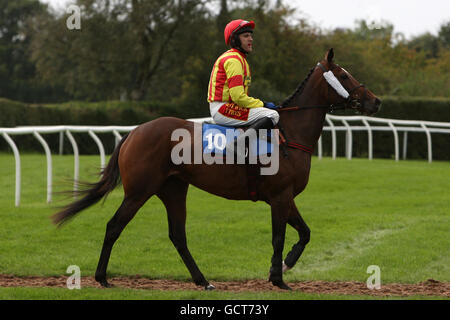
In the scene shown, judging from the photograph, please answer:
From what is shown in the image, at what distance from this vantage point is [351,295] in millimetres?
5070

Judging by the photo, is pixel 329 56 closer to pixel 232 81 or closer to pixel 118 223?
pixel 232 81

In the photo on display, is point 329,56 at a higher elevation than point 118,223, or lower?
higher

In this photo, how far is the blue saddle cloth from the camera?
5375mm

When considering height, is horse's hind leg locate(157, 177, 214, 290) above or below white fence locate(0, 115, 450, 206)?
below

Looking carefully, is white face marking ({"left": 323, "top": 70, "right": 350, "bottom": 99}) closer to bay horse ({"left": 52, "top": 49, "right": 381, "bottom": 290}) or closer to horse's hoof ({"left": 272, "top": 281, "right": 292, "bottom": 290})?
bay horse ({"left": 52, "top": 49, "right": 381, "bottom": 290})

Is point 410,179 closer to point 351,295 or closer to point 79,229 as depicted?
point 79,229

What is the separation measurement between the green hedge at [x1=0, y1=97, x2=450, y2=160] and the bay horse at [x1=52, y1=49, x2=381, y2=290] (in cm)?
1276

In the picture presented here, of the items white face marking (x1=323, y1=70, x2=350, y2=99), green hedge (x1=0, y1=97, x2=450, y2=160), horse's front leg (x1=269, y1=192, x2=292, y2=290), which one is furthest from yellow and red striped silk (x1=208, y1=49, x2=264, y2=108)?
green hedge (x1=0, y1=97, x2=450, y2=160)

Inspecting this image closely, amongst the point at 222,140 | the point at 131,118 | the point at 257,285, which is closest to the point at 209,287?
the point at 257,285

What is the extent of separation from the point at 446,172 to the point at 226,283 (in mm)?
9106

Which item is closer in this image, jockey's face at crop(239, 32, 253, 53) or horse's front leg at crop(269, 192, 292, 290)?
horse's front leg at crop(269, 192, 292, 290)

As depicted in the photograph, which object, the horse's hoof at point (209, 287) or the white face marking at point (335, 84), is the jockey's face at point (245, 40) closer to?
the white face marking at point (335, 84)

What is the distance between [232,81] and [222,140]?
0.48 meters

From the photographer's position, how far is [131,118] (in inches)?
799
